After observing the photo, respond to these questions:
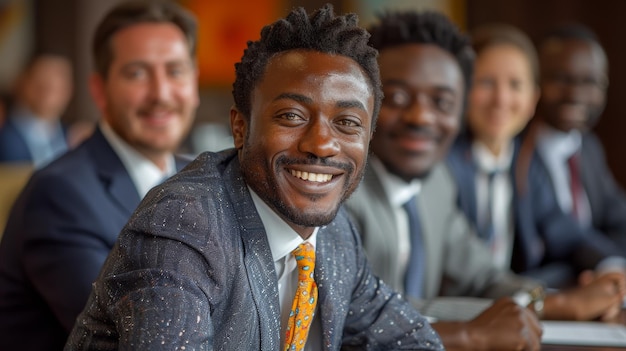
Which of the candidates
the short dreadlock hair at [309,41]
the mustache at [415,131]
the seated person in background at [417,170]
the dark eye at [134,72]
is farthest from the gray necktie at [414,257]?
the short dreadlock hair at [309,41]

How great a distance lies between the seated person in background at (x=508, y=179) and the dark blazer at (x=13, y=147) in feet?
11.0

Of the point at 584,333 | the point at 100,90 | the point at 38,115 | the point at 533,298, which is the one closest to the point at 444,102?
the point at 533,298

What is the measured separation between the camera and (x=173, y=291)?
1061 millimetres

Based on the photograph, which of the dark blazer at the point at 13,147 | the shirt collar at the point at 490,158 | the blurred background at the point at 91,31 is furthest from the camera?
the blurred background at the point at 91,31

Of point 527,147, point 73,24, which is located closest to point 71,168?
point 527,147

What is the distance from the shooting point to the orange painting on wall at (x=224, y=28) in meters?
6.70

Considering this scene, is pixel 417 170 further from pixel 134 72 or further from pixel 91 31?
pixel 91 31

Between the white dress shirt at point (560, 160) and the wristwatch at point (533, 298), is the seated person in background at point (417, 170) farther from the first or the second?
the white dress shirt at point (560, 160)

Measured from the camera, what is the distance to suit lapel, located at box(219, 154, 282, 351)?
3.97 feet

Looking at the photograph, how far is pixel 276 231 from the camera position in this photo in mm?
1296

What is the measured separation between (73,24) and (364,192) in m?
5.12

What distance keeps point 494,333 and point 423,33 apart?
0.86 meters

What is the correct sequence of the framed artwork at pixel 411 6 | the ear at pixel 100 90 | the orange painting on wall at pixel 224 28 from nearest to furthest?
the ear at pixel 100 90 → the framed artwork at pixel 411 6 → the orange painting on wall at pixel 224 28

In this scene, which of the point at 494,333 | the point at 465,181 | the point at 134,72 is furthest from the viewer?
the point at 465,181
